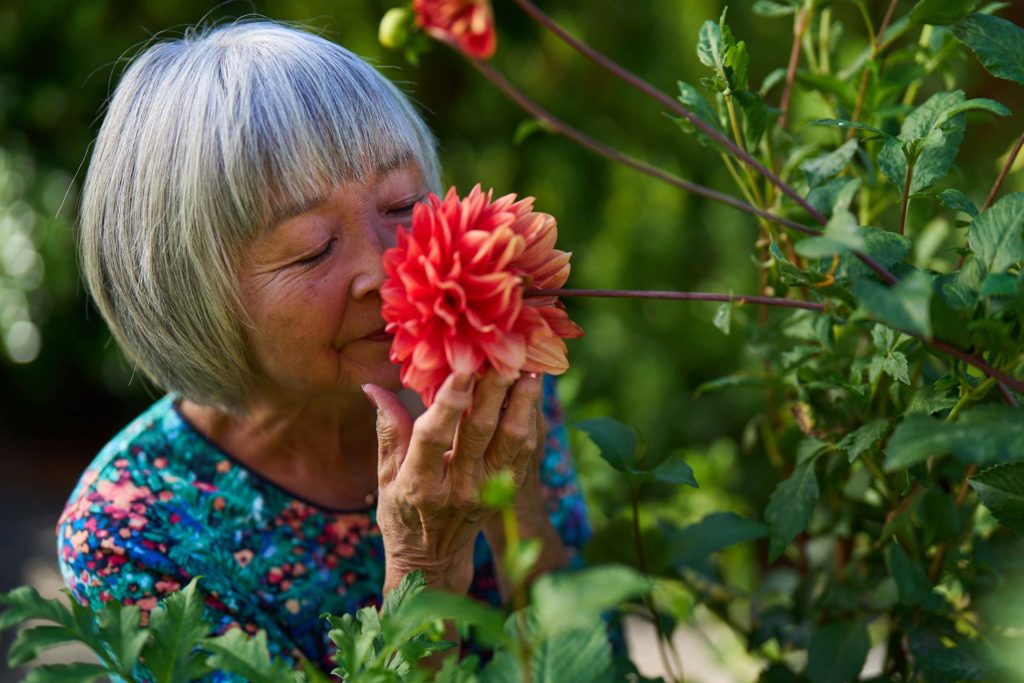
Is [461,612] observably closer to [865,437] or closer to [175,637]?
[175,637]

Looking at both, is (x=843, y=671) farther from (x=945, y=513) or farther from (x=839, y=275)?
(x=839, y=275)

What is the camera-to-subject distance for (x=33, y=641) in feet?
2.31

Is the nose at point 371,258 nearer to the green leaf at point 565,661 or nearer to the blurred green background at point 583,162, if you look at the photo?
the green leaf at point 565,661

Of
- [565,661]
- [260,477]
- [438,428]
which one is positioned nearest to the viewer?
[565,661]

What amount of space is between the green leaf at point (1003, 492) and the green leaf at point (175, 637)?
620mm

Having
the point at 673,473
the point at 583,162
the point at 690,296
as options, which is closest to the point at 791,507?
the point at 673,473

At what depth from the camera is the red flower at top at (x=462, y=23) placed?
67 cm

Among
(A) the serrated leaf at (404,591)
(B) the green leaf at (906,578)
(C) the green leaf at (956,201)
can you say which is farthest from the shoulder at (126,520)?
(C) the green leaf at (956,201)

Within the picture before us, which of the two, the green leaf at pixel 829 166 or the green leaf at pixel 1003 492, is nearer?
the green leaf at pixel 1003 492

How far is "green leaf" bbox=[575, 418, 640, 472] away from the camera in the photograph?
3.49 ft

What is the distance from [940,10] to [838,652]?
26.9 inches

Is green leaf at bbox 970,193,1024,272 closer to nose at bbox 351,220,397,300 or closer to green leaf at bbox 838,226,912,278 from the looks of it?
green leaf at bbox 838,226,912,278

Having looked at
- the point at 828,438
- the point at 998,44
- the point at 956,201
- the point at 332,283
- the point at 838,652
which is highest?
the point at 998,44

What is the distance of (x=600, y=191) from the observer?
307 centimetres
